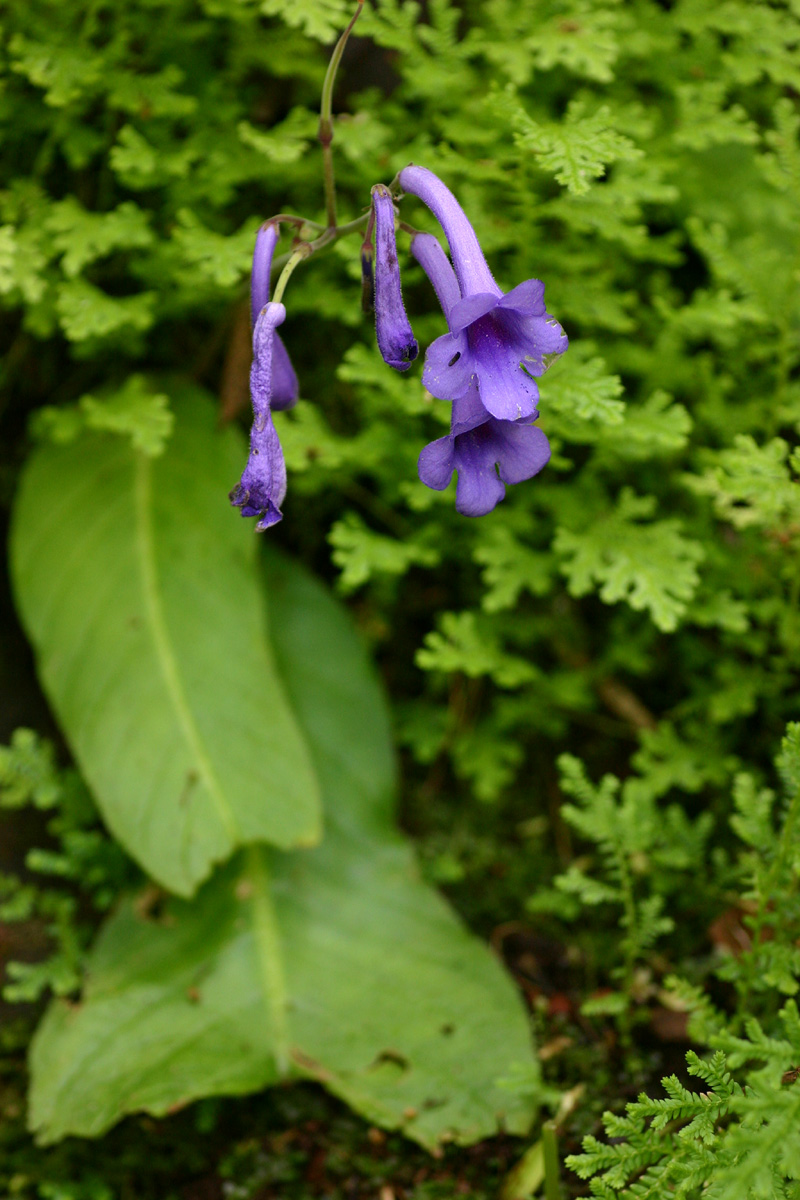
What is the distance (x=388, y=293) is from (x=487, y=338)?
0.58ft

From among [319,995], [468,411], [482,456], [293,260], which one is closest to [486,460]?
[482,456]

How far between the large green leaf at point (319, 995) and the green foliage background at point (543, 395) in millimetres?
127

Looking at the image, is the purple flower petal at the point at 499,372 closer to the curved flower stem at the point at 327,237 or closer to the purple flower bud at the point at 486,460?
the purple flower bud at the point at 486,460

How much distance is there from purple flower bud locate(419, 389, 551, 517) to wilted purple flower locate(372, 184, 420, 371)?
0.53 feet

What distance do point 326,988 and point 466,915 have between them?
466mm

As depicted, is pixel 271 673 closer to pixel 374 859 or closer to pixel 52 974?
pixel 374 859

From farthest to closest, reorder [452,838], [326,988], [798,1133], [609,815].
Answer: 1. [452,838]
2. [326,988]
3. [609,815]
4. [798,1133]

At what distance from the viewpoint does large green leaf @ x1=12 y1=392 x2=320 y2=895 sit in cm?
222

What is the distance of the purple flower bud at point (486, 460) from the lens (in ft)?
4.80

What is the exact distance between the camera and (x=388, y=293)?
1.49 metres

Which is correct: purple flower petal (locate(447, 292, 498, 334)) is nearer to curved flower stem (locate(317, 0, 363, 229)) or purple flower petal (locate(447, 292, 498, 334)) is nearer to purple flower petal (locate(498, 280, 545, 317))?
purple flower petal (locate(498, 280, 545, 317))

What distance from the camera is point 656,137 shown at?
260cm

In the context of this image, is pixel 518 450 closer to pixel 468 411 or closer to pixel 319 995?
pixel 468 411

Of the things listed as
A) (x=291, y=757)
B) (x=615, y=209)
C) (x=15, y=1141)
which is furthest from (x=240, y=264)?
(x=15, y=1141)
